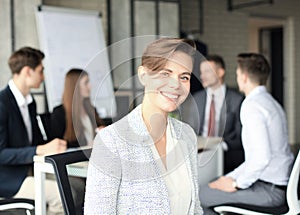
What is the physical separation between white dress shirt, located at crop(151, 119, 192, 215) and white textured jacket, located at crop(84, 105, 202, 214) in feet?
0.17

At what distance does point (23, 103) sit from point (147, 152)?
1.69 meters

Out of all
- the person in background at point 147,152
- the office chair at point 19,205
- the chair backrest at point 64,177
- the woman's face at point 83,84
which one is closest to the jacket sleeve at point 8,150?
the office chair at point 19,205

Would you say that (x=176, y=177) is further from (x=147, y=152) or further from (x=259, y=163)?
(x=259, y=163)

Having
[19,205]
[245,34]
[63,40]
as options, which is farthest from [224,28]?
[19,205]

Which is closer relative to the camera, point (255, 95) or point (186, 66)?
point (186, 66)

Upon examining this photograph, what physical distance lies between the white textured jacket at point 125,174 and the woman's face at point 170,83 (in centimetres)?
10

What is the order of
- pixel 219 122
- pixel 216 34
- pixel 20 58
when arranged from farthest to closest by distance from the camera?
pixel 216 34 → pixel 20 58 → pixel 219 122

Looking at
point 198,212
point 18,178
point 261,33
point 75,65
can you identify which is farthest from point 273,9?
point 198,212

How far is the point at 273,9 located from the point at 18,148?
254 inches

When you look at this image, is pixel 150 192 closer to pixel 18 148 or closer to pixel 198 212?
pixel 198 212

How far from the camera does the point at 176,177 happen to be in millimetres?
1608

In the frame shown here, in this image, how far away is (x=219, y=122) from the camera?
2141mm

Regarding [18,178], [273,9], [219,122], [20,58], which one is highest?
[273,9]

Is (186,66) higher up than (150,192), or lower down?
higher up
